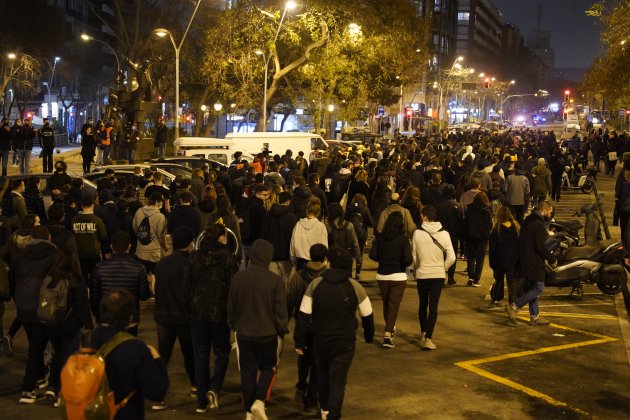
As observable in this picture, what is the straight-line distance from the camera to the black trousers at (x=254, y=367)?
7.38 metres

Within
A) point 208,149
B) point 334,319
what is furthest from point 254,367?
point 208,149

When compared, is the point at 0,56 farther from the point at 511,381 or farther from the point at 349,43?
the point at 511,381

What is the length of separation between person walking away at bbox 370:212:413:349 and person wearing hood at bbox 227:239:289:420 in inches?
111

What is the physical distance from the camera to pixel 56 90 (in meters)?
86.9

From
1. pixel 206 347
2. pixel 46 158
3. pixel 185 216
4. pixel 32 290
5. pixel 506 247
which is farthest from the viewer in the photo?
pixel 46 158

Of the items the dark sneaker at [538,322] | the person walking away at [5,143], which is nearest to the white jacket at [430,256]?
the dark sneaker at [538,322]

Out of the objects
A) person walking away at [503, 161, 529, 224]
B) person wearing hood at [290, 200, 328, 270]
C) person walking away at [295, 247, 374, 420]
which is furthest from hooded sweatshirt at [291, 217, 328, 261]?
person walking away at [503, 161, 529, 224]

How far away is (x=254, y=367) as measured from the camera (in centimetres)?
743

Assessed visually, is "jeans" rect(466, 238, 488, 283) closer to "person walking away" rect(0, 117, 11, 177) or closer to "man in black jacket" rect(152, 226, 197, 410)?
"man in black jacket" rect(152, 226, 197, 410)

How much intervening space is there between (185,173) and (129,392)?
1572cm

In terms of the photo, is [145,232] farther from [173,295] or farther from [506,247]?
[506,247]

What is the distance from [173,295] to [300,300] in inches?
44.7

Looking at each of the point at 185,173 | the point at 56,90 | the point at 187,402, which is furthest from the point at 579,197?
the point at 56,90

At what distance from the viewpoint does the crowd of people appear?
7.21 m
